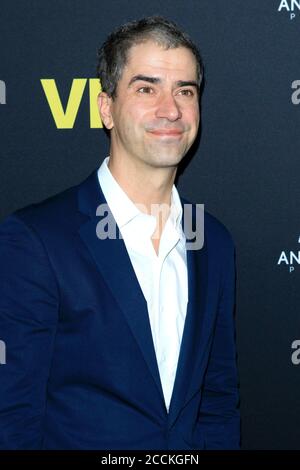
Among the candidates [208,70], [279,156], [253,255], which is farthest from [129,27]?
[253,255]

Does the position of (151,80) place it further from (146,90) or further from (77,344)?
(77,344)

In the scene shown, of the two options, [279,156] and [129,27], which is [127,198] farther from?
[279,156]

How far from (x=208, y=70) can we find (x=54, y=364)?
1.00 meters

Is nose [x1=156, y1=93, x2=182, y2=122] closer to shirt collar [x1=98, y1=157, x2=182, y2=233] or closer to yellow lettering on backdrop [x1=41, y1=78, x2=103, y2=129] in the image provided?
shirt collar [x1=98, y1=157, x2=182, y2=233]

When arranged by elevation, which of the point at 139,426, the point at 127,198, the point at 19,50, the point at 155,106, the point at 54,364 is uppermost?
the point at 19,50

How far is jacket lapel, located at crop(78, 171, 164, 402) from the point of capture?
1389 millimetres

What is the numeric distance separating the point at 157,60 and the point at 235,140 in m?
0.48

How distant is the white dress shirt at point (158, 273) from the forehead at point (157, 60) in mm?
265

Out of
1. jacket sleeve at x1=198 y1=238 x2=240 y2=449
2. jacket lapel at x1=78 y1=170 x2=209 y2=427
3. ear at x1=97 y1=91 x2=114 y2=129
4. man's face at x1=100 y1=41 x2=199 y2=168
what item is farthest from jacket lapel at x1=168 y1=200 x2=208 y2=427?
ear at x1=97 y1=91 x2=114 y2=129

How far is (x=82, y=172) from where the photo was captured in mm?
1882

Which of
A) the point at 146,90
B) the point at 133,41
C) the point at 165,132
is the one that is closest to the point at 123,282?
the point at 165,132

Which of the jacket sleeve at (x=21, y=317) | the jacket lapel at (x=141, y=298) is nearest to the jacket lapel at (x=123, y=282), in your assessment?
the jacket lapel at (x=141, y=298)

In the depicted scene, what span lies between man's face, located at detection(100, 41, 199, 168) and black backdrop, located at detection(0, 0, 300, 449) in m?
0.34

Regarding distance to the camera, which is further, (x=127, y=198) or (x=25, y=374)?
(x=127, y=198)
